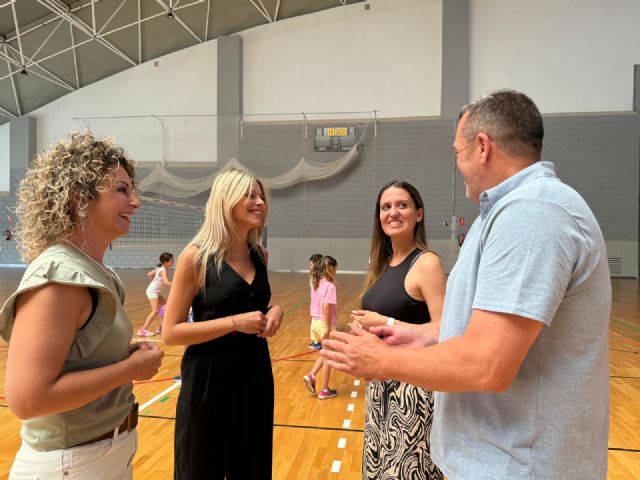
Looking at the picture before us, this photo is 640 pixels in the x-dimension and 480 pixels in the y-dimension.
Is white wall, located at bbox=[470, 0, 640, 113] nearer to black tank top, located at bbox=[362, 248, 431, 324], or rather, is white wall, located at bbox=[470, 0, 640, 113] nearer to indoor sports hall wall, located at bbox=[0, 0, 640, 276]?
indoor sports hall wall, located at bbox=[0, 0, 640, 276]

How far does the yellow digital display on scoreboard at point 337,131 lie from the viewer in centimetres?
1490

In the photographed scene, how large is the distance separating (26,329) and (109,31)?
16.6m

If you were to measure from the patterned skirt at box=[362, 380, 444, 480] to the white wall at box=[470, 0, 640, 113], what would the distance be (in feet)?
46.0

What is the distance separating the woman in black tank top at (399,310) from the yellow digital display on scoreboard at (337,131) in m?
13.1

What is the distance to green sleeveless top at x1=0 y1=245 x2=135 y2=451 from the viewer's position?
1024 millimetres

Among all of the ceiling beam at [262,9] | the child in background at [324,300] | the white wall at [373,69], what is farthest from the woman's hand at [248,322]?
the ceiling beam at [262,9]

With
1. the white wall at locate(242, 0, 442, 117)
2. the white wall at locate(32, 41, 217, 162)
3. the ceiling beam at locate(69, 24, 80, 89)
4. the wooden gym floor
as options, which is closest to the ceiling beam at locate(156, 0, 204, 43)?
the white wall at locate(32, 41, 217, 162)

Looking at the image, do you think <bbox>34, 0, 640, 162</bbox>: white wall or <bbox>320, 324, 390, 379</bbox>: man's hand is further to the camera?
<bbox>34, 0, 640, 162</bbox>: white wall

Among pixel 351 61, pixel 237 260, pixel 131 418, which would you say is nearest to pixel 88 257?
pixel 131 418

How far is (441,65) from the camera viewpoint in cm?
1424

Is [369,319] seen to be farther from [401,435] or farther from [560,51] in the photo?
[560,51]

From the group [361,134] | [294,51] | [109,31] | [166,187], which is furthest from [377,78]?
[109,31]

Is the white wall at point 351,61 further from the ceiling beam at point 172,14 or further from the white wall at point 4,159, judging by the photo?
the white wall at point 4,159

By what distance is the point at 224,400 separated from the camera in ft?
5.81
